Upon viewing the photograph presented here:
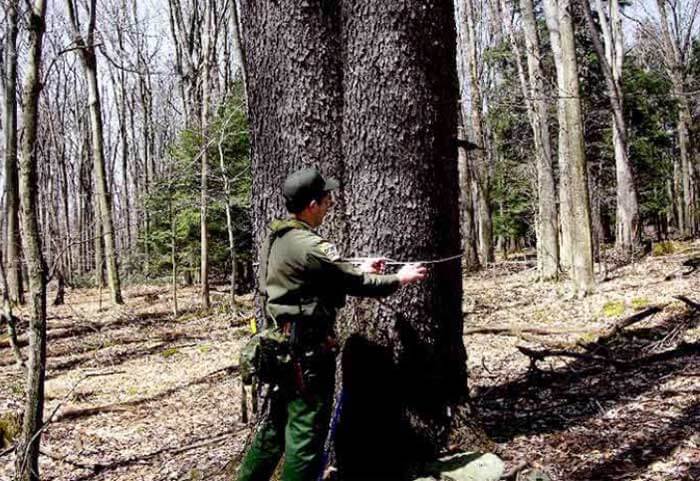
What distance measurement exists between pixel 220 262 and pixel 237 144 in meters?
4.01

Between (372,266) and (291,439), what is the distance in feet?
3.36

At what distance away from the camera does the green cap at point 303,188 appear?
10.3 feet

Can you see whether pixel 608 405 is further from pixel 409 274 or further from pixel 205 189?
pixel 205 189

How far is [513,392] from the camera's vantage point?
5102 mm

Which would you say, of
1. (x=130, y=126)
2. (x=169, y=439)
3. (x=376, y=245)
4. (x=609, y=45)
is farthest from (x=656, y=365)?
(x=130, y=126)

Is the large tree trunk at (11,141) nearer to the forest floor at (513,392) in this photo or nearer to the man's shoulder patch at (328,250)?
the forest floor at (513,392)

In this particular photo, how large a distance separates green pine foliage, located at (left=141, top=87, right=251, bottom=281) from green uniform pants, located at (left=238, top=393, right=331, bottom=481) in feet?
40.4

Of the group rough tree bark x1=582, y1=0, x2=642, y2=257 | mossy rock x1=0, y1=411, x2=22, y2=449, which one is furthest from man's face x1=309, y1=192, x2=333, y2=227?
rough tree bark x1=582, y1=0, x2=642, y2=257

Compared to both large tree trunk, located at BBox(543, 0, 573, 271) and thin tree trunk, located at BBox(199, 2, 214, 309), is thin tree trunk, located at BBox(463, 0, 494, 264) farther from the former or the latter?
thin tree trunk, located at BBox(199, 2, 214, 309)

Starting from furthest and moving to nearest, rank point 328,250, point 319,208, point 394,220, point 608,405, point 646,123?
point 646,123 < point 608,405 < point 394,220 < point 319,208 < point 328,250

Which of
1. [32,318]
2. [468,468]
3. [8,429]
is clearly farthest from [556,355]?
[8,429]

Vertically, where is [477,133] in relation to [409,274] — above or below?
above

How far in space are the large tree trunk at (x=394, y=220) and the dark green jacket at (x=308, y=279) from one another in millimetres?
454

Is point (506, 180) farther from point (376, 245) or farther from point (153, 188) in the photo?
point (376, 245)
